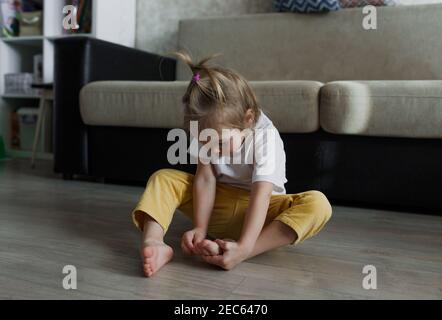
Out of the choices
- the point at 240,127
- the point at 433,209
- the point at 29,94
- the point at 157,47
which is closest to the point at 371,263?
the point at 240,127

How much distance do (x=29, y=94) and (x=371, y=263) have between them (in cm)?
218

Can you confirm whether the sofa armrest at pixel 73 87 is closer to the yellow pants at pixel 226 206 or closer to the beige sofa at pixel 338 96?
the beige sofa at pixel 338 96

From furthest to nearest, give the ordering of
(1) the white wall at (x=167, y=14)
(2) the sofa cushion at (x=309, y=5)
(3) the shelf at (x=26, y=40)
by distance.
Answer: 1. (3) the shelf at (x=26, y=40)
2. (1) the white wall at (x=167, y=14)
3. (2) the sofa cushion at (x=309, y=5)

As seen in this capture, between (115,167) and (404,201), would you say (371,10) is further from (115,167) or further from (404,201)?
(115,167)

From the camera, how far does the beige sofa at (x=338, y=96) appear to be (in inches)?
49.1

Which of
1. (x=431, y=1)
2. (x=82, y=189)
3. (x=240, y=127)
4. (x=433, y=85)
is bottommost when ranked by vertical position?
(x=82, y=189)

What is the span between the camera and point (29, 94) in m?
2.44

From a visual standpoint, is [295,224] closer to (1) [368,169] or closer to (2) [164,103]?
(1) [368,169]

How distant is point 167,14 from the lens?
236 centimetres

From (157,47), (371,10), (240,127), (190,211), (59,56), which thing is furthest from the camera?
(157,47)

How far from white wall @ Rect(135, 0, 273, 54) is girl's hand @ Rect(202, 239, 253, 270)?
5.53 feet

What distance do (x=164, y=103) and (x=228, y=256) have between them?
33.6 inches

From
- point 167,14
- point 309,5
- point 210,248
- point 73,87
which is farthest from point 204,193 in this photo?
point 167,14

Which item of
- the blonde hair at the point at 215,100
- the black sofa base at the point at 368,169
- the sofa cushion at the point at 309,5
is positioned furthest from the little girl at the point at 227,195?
the sofa cushion at the point at 309,5
